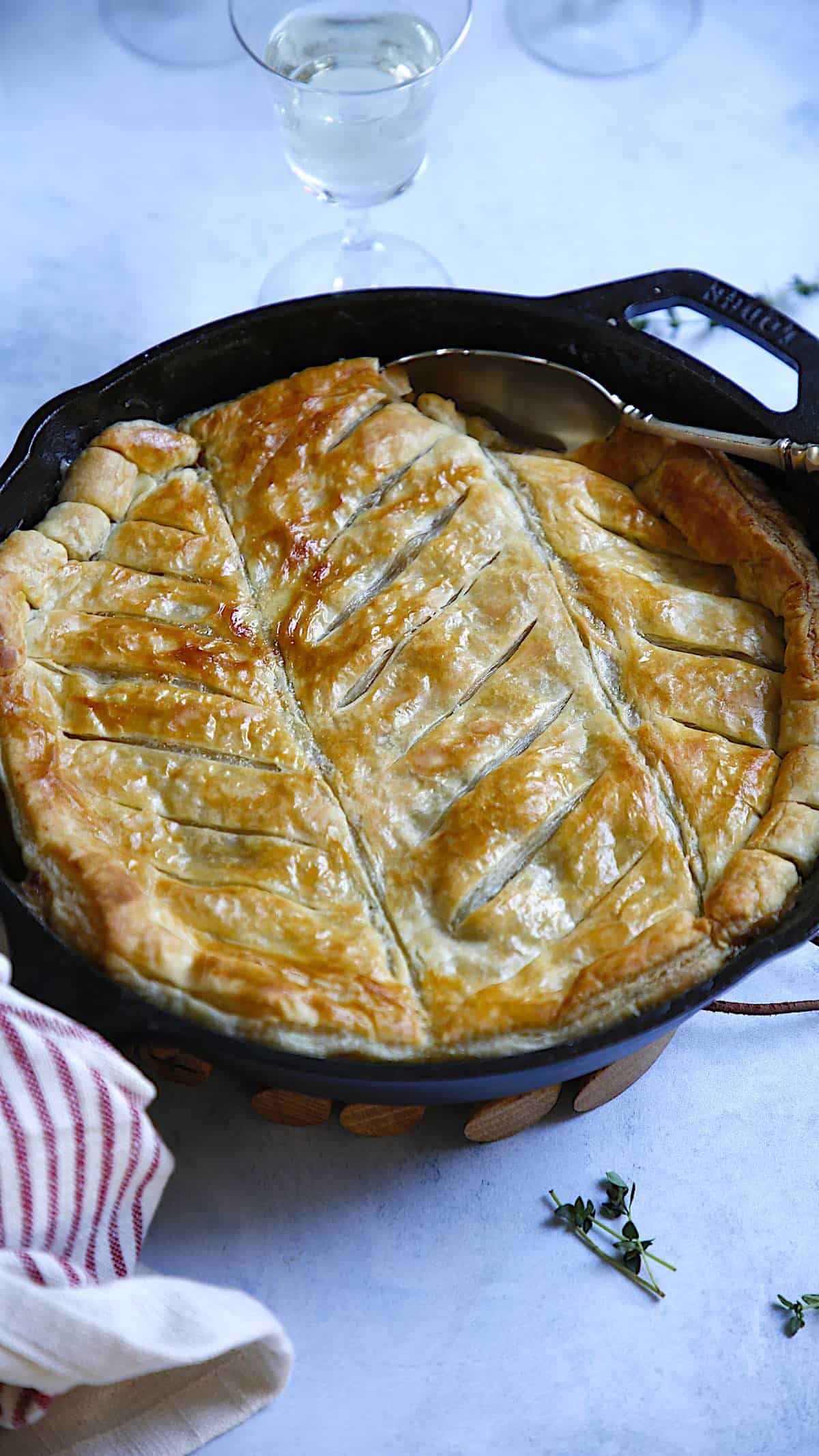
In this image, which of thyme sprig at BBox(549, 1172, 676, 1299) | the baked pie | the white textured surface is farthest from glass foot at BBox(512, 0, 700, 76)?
thyme sprig at BBox(549, 1172, 676, 1299)

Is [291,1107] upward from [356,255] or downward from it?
downward

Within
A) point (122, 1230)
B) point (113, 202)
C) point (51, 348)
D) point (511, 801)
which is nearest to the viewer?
point (122, 1230)

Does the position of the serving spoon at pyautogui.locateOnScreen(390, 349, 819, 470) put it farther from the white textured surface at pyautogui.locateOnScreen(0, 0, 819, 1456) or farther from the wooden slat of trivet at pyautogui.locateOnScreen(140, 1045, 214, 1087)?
the wooden slat of trivet at pyautogui.locateOnScreen(140, 1045, 214, 1087)

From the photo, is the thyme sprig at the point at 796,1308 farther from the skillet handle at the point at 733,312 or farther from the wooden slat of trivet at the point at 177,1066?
the skillet handle at the point at 733,312

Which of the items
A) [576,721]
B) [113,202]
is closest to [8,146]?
[113,202]

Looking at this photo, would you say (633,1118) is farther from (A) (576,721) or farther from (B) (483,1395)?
(A) (576,721)

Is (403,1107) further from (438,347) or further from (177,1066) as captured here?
(438,347)

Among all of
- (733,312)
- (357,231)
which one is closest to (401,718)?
(733,312)
